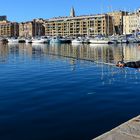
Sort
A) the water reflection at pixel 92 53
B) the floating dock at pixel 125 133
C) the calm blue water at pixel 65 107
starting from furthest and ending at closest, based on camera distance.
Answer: the water reflection at pixel 92 53 < the calm blue water at pixel 65 107 < the floating dock at pixel 125 133

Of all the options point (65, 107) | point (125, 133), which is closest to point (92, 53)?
point (65, 107)

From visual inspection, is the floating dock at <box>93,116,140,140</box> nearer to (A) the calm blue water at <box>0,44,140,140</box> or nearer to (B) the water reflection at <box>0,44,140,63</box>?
(A) the calm blue water at <box>0,44,140,140</box>

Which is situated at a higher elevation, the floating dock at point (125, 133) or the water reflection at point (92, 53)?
the water reflection at point (92, 53)

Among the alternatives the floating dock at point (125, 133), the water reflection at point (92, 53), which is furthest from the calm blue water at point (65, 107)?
the water reflection at point (92, 53)

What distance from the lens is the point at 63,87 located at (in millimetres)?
29594

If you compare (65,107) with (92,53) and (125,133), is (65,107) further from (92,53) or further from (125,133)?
(92,53)

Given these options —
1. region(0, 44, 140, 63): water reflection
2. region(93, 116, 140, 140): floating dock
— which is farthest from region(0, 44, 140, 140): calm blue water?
region(0, 44, 140, 63): water reflection

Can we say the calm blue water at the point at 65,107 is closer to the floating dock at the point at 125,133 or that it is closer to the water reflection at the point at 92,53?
the floating dock at the point at 125,133

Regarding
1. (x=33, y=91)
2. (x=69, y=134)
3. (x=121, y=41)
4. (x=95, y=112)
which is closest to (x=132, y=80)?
(x=33, y=91)

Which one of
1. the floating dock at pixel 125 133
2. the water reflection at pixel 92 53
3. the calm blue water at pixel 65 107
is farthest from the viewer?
the water reflection at pixel 92 53

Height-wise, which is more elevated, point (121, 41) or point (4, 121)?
point (121, 41)

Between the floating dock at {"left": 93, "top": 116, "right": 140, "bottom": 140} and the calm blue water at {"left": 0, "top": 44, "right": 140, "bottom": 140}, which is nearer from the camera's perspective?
the floating dock at {"left": 93, "top": 116, "right": 140, "bottom": 140}

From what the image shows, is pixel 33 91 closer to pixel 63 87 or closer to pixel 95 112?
pixel 63 87

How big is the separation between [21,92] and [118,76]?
12.4 metres
